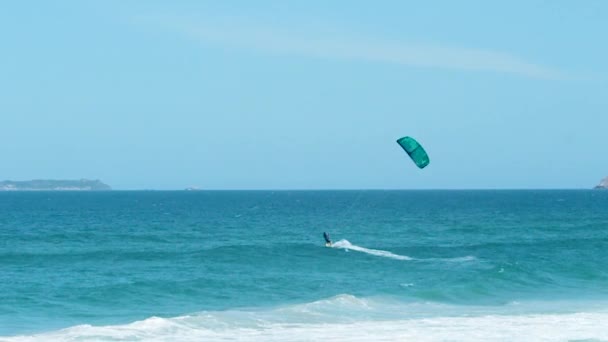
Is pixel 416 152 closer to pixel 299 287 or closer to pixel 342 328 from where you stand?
pixel 299 287

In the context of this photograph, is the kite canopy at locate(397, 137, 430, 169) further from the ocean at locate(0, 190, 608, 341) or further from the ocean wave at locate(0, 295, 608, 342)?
the ocean wave at locate(0, 295, 608, 342)

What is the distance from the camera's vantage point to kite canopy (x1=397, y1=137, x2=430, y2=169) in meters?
29.3

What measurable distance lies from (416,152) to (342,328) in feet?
33.3

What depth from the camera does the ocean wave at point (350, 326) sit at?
1939 centimetres

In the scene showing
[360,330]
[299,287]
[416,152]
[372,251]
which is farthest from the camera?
[372,251]

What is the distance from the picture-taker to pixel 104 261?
35344 millimetres

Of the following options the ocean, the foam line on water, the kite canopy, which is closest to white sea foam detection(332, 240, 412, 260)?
the ocean

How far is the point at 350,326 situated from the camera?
21.0 m

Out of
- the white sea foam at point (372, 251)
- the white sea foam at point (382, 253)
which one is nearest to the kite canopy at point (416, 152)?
the white sea foam at point (382, 253)

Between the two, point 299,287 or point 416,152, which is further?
point 416,152

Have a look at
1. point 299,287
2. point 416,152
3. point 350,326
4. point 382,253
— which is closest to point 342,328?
point 350,326

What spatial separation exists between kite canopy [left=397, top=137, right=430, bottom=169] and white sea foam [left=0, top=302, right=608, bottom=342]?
744 cm

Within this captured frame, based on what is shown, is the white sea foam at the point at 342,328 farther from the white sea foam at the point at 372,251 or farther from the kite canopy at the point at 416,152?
the white sea foam at the point at 372,251

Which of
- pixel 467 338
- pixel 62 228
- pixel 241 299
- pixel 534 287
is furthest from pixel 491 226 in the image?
pixel 467 338
